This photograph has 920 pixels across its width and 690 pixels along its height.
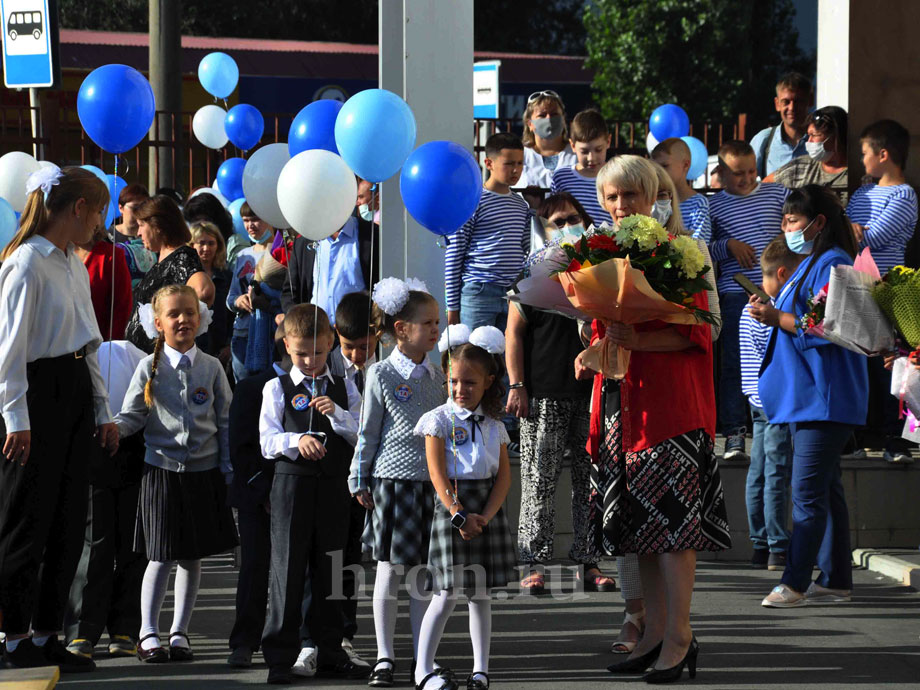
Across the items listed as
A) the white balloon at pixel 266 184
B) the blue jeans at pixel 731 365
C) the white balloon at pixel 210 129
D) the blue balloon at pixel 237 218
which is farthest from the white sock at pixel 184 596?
the white balloon at pixel 210 129

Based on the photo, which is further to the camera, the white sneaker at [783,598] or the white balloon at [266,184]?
the white balloon at [266,184]

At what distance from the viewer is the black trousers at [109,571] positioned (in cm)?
649

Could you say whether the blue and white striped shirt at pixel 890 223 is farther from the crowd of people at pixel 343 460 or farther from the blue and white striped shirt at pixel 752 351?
the crowd of people at pixel 343 460

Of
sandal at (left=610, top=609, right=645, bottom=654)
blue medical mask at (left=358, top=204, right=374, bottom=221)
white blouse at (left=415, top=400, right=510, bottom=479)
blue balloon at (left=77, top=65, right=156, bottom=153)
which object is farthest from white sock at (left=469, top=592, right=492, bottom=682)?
blue balloon at (left=77, top=65, right=156, bottom=153)

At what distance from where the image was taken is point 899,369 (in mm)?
7051

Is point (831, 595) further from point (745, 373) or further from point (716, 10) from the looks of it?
point (716, 10)

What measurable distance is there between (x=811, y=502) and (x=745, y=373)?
145 cm

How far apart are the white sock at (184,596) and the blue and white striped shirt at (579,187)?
10.5 feet

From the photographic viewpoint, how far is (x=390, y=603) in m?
5.99

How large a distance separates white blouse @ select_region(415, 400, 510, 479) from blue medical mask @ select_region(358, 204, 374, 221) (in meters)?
3.24

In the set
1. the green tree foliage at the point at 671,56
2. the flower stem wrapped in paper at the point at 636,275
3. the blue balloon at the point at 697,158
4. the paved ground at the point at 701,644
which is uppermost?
the green tree foliage at the point at 671,56

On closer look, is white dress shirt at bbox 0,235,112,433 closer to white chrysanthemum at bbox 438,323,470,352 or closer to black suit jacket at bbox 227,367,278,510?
black suit jacket at bbox 227,367,278,510

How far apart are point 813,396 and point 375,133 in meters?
2.48

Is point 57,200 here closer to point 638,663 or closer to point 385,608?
point 385,608
